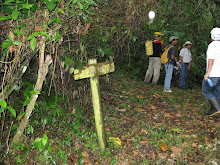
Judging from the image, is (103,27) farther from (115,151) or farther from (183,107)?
(183,107)

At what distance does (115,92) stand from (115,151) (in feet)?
9.22

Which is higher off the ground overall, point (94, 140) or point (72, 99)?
point (72, 99)

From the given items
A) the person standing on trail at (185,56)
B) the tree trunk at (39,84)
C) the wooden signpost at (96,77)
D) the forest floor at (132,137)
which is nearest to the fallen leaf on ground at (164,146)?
the forest floor at (132,137)

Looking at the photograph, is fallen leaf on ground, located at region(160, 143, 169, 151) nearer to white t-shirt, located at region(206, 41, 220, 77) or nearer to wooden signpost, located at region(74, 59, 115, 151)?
wooden signpost, located at region(74, 59, 115, 151)

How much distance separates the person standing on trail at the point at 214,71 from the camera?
14.3 feet

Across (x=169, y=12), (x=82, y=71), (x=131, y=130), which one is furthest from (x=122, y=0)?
(x=169, y=12)

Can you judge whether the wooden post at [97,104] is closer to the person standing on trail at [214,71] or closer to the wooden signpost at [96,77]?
the wooden signpost at [96,77]

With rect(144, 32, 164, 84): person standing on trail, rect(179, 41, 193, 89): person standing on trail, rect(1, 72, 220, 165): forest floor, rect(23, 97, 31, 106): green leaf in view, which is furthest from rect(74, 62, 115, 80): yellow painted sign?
rect(179, 41, 193, 89): person standing on trail

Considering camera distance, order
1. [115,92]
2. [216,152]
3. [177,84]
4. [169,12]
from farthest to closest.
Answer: [169,12] < [177,84] < [115,92] < [216,152]

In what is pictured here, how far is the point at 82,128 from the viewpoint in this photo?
4.18 meters

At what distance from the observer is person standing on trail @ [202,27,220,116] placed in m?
4.36

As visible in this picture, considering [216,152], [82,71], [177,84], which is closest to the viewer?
[82,71]

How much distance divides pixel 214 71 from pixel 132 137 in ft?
6.80

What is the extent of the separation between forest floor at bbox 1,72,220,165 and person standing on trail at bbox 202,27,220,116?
0.46m
